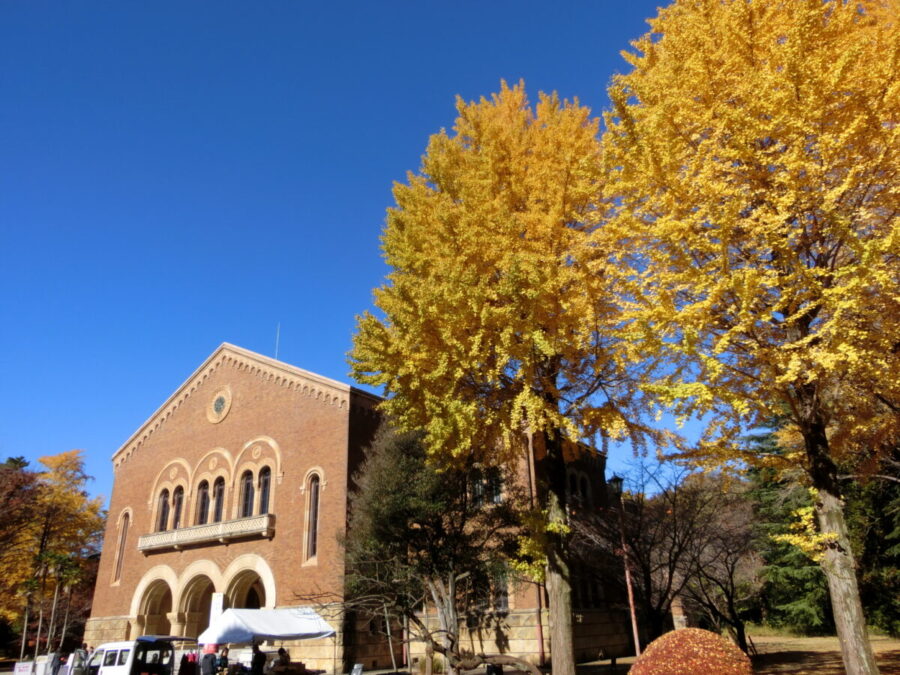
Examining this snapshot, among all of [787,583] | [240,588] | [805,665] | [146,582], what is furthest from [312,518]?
[787,583]

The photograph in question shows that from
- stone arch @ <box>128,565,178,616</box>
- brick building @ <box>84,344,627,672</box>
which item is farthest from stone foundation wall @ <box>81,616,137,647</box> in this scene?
stone arch @ <box>128,565,178,616</box>

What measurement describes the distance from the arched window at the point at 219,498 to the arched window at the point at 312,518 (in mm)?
5149

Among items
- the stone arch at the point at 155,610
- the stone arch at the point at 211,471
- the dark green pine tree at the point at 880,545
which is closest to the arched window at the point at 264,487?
the stone arch at the point at 211,471

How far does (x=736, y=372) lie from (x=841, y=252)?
2.19 m

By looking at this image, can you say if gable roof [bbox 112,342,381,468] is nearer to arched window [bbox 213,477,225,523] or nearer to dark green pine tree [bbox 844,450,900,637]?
arched window [bbox 213,477,225,523]

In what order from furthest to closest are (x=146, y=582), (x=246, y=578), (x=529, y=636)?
1. (x=146, y=582)
2. (x=246, y=578)
3. (x=529, y=636)

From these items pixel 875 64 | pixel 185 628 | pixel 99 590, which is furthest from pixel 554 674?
pixel 99 590

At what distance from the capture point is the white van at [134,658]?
1591cm

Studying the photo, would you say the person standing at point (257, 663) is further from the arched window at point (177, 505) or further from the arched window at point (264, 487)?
the arched window at point (177, 505)

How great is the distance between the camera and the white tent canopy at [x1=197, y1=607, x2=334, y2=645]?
16.2m

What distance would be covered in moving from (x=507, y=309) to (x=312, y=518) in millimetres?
16294

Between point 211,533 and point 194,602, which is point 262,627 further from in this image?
point 194,602

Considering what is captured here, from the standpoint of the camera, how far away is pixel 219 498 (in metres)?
26.5

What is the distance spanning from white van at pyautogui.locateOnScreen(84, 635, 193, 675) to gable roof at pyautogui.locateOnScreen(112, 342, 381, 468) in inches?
360
